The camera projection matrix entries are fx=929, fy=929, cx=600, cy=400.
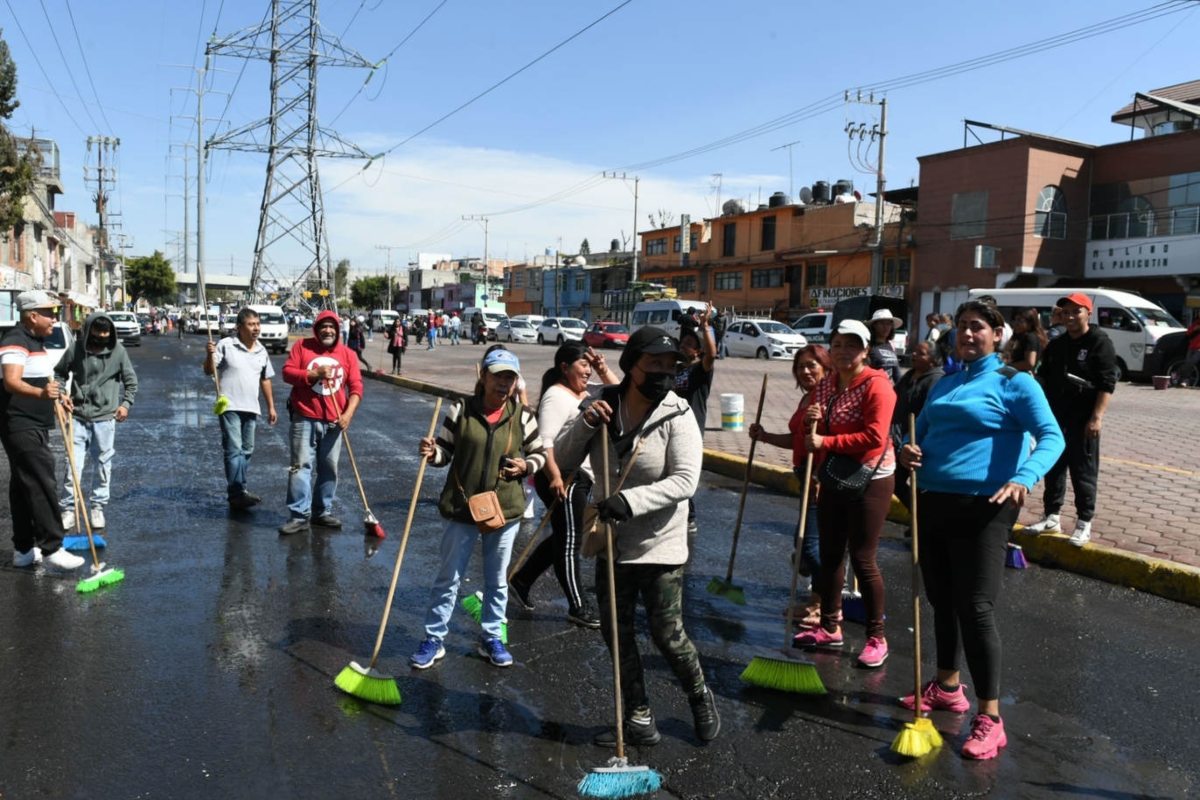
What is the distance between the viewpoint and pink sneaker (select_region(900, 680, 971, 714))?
4172 mm

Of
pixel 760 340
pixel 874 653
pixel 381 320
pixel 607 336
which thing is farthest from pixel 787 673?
pixel 381 320

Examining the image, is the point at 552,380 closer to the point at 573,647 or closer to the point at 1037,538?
the point at 573,647

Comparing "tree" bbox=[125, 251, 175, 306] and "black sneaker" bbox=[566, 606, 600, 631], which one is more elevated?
"tree" bbox=[125, 251, 175, 306]

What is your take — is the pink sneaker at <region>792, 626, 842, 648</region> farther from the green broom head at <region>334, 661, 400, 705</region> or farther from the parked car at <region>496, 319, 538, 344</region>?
the parked car at <region>496, 319, 538, 344</region>

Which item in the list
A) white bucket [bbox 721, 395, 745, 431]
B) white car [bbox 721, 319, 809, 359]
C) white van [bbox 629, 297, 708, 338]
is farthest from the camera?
white van [bbox 629, 297, 708, 338]

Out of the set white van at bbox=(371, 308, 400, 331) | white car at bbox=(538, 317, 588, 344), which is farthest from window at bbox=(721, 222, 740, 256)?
white van at bbox=(371, 308, 400, 331)

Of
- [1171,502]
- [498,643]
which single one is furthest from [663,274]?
[498,643]

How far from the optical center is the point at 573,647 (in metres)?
4.89

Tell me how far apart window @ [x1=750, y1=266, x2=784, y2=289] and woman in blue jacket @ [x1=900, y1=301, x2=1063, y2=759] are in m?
47.6

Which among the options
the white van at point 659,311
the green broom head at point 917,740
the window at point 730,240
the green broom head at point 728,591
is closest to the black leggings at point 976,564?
the green broom head at point 917,740

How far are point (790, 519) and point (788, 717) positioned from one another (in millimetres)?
4230

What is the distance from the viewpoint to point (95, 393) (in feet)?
22.7

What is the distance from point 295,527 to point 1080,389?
5.81 meters

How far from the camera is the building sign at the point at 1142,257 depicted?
29922 mm
